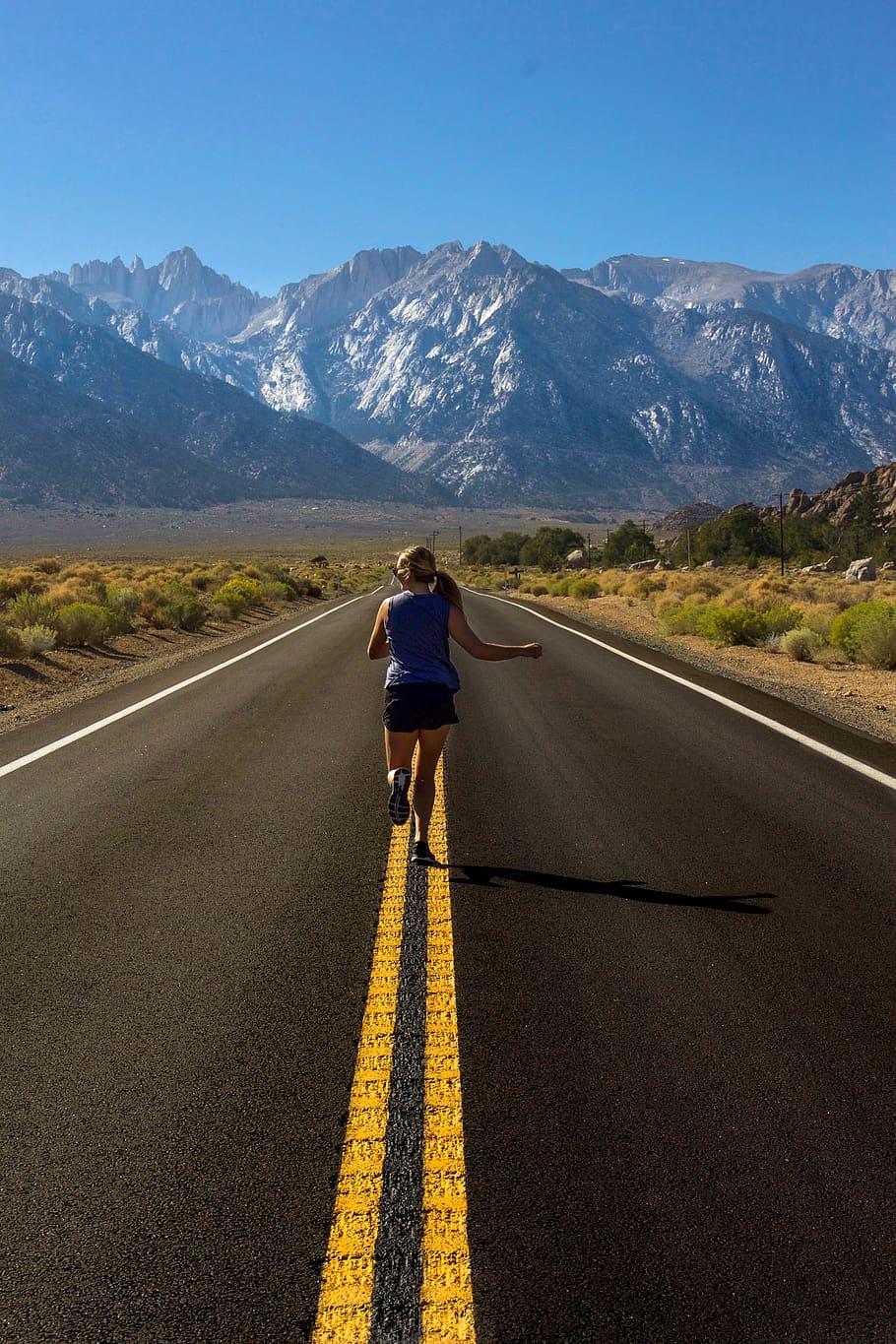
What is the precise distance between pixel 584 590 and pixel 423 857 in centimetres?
3802

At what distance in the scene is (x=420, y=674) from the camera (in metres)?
5.90

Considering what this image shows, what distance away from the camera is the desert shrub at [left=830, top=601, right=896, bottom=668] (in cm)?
1681

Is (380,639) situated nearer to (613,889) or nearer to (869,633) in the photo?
(613,889)

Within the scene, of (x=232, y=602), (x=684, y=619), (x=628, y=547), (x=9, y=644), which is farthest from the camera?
(x=628, y=547)

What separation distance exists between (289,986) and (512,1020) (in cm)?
98

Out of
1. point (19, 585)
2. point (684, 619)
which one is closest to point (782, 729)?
point (684, 619)

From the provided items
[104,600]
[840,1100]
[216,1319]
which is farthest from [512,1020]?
[104,600]

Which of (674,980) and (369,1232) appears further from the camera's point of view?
(674,980)

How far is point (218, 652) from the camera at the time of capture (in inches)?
778

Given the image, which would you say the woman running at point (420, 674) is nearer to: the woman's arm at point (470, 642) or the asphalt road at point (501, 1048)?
the woman's arm at point (470, 642)

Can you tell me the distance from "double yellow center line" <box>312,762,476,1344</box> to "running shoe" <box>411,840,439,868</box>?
1.23 meters

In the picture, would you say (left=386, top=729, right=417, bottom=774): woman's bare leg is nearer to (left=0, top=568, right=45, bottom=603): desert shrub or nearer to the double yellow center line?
the double yellow center line

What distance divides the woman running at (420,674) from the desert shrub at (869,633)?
12.7 meters

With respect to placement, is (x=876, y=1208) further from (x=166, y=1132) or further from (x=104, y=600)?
(x=104, y=600)
